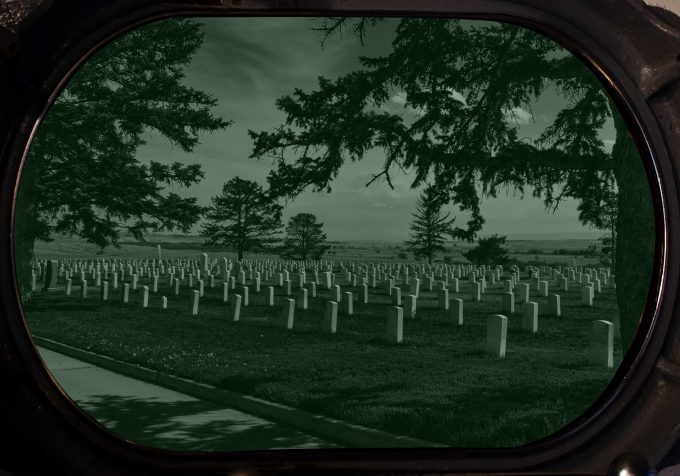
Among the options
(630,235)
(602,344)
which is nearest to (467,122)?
(630,235)

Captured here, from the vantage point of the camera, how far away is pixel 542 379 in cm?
855

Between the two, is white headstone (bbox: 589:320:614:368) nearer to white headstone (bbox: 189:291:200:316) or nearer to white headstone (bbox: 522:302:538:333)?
white headstone (bbox: 522:302:538:333)

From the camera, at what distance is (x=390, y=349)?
10.3 meters

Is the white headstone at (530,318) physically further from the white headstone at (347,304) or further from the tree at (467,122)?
the tree at (467,122)

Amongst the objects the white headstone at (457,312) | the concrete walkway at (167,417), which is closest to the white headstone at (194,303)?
the white headstone at (457,312)

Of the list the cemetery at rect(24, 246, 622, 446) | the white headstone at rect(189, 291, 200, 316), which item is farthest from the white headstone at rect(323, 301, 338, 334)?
the white headstone at rect(189, 291, 200, 316)

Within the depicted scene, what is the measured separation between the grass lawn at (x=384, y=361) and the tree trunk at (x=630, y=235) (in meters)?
1.93

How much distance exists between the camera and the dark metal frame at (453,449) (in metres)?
1.24

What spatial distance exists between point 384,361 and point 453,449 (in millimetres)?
8827

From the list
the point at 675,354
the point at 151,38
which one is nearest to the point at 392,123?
the point at 675,354

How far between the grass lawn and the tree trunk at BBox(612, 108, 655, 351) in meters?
1.93

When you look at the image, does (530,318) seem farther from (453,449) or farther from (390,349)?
(453,449)

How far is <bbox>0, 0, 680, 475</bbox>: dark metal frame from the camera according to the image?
1238 mm

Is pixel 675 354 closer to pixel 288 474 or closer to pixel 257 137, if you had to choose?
pixel 288 474
